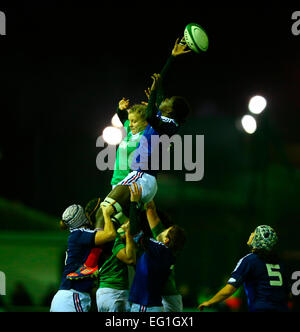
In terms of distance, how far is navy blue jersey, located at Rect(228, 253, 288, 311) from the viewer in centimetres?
590

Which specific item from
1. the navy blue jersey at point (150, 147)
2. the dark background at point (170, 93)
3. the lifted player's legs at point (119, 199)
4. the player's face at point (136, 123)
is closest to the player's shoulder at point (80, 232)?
the lifted player's legs at point (119, 199)

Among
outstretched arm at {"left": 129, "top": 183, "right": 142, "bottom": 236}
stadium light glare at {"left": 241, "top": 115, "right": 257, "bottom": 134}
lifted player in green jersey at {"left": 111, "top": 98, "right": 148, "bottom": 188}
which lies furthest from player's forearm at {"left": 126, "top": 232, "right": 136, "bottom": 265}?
stadium light glare at {"left": 241, "top": 115, "right": 257, "bottom": 134}

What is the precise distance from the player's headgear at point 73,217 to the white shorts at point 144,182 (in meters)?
0.59

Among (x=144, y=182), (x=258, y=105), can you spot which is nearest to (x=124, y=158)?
(x=144, y=182)

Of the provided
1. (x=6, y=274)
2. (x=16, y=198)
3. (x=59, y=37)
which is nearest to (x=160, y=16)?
(x=59, y=37)

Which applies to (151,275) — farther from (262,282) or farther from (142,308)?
(262,282)

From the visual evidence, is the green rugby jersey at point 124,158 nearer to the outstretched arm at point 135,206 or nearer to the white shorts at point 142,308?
the outstretched arm at point 135,206

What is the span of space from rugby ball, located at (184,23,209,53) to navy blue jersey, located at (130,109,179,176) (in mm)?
840

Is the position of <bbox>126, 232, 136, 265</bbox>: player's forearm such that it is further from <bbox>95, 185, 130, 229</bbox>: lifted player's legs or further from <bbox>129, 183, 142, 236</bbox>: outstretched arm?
<bbox>95, 185, 130, 229</bbox>: lifted player's legs

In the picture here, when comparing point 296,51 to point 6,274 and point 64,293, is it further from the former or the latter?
point 64,293

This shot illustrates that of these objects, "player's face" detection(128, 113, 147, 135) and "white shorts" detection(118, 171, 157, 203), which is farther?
"player's face" detection(128, 113, 147, 135)

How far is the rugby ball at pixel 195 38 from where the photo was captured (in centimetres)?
642

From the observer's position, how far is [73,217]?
20.0ft
